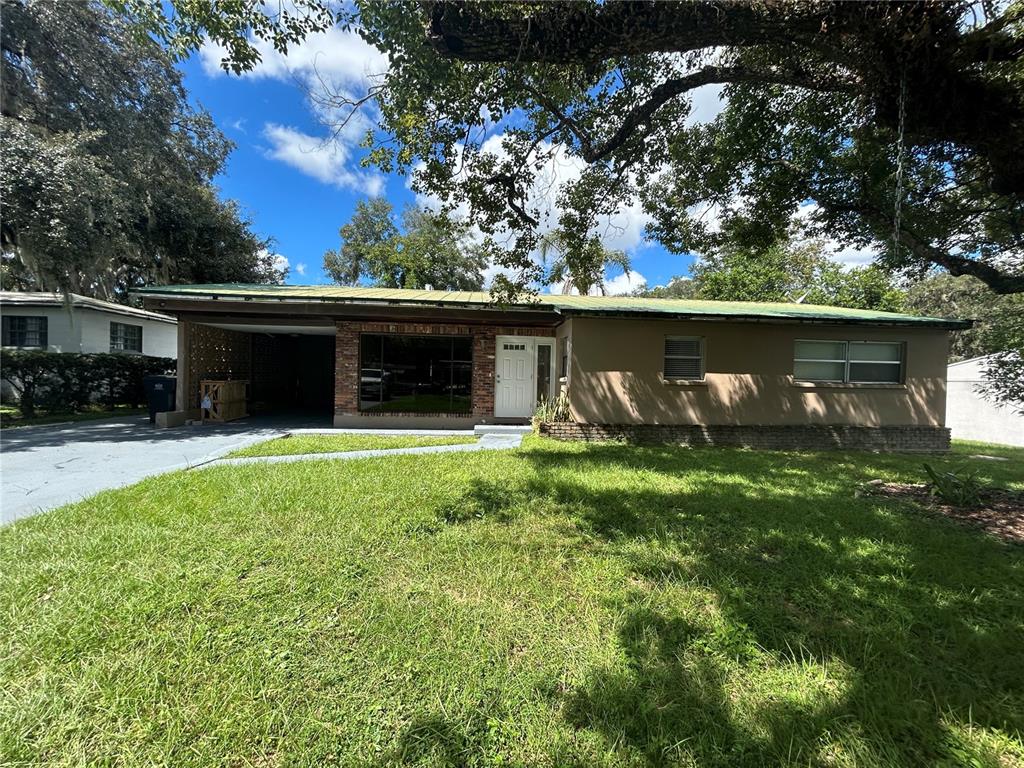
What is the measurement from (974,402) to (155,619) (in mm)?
22232

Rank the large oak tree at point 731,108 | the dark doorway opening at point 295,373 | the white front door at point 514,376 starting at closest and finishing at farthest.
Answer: the large oak tree at point 731,108, the white front door at point 514,376, the dark doorway opening at point 295,373

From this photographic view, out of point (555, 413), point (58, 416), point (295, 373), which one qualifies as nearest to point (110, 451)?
point (58, 416)

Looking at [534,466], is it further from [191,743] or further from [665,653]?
[191,743]

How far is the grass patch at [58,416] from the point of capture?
34.8 feet

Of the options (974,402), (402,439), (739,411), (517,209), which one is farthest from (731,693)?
(974,402)

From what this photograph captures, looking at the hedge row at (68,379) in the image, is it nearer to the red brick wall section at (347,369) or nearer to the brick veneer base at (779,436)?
the red brick wall section at (347,369)

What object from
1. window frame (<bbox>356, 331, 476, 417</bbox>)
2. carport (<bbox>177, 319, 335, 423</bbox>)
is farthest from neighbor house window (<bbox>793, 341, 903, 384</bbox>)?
carport (<bbox>177, 319, 335, 423</bbox>)

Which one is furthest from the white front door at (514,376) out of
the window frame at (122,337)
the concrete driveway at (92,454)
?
the window frame at (122,337)

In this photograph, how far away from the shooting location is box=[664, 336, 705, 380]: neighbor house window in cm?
1005

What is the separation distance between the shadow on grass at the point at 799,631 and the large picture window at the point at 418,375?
20.4ft

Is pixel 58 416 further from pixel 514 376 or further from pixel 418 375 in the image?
pixel 514 376

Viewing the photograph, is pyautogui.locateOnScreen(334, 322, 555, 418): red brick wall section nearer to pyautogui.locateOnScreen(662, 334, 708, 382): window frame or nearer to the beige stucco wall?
the beige stucco wall

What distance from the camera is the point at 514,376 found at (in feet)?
37.2

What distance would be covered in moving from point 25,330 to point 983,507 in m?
24.6
